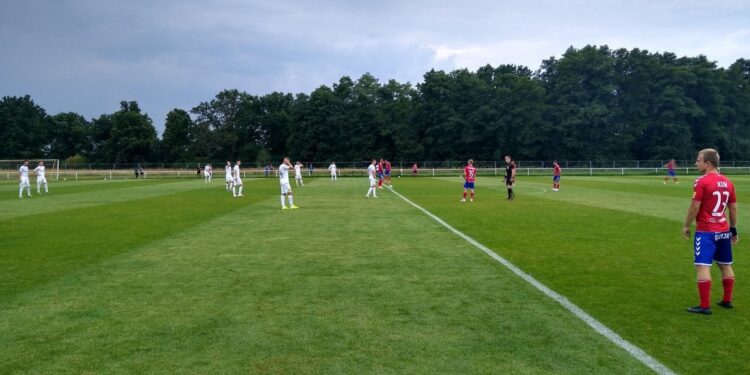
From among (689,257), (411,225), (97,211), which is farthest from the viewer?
(97,211)

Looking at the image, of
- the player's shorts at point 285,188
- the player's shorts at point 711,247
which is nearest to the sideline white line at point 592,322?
the player's shorts at point 711,247

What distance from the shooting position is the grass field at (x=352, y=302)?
5.05m

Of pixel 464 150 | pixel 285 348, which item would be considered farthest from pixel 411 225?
pixel 464 150

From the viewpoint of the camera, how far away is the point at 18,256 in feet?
35.4

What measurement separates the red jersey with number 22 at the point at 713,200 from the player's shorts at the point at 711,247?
72 mm

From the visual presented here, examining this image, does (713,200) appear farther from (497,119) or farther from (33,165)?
(497,119)

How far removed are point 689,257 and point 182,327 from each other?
30.0ft

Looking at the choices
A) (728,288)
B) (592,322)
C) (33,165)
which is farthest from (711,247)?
(33,165)

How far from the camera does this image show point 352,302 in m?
7.02

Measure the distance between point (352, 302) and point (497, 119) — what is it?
84.0 m

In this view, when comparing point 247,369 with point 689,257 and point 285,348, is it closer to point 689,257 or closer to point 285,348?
point 285,348

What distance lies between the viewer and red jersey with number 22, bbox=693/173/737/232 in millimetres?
6516

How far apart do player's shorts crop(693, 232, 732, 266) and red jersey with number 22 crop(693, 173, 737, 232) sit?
0.07 meters

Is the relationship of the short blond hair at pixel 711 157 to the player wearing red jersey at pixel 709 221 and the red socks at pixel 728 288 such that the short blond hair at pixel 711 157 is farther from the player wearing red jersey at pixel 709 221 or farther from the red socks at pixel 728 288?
the red socks at pixel 728 288
